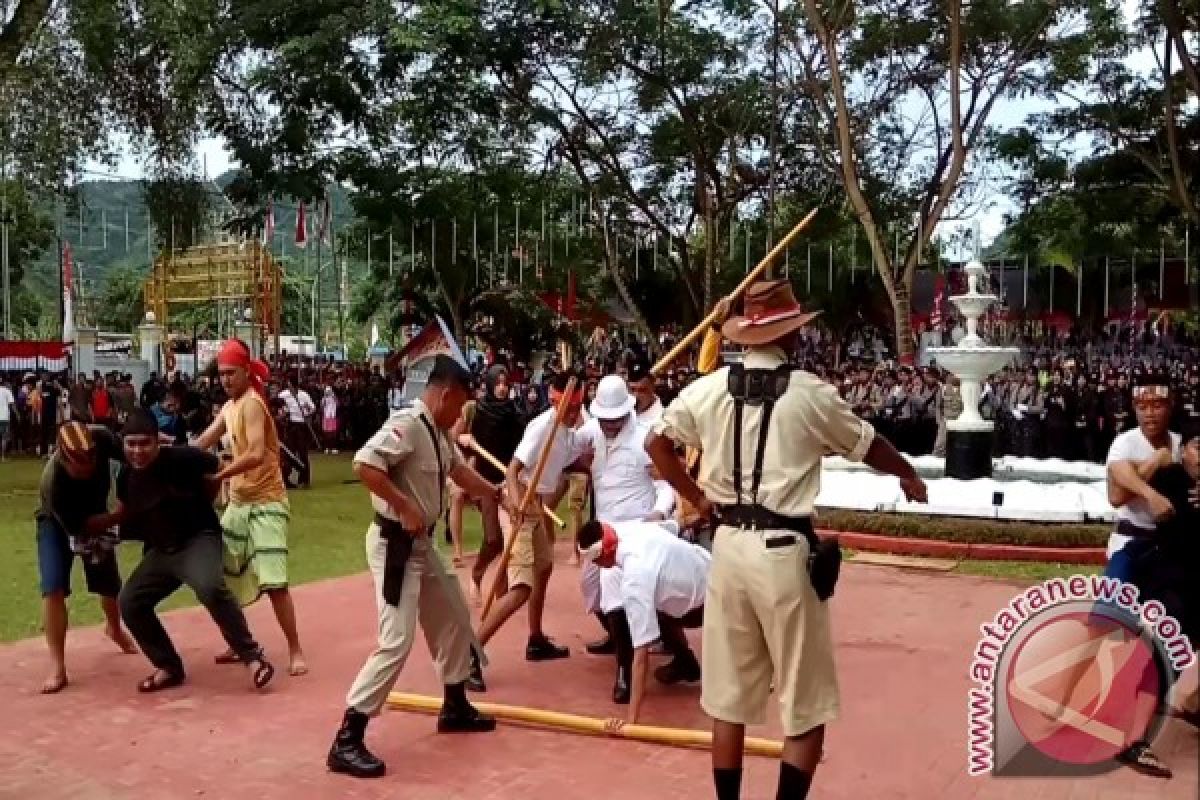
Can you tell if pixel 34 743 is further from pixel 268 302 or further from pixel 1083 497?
pixel 268 302

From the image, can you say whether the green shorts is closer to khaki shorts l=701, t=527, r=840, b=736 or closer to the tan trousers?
the tan trousers

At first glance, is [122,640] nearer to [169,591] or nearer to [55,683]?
[55,683]

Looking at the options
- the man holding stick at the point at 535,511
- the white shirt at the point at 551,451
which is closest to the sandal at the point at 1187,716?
the man holding stick at the point at 535,511

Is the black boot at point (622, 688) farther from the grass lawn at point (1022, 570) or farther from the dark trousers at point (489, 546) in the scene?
the grass lawn at point (1022, 570)

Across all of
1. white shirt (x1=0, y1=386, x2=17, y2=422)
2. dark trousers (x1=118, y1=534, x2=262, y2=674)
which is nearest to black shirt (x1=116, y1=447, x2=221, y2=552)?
dark trousers (x1=118, y1=534, x2=262, y2=674)

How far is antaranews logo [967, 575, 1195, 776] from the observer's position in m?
4.51

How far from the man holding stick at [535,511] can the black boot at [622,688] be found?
0.78 metres

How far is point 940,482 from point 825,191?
12598mm

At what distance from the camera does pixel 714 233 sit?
76.3 ft

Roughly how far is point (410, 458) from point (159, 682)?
7.45 ft

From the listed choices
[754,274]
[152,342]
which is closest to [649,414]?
[754,274]

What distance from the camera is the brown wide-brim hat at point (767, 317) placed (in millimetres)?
4434

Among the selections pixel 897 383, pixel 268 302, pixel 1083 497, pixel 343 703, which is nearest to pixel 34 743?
pixel 343 703

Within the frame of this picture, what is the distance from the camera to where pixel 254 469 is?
6.93 m
